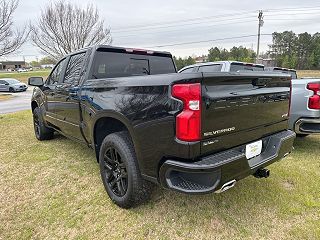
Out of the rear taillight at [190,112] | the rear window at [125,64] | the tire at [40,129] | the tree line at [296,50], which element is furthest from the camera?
the tree line at [296,50]

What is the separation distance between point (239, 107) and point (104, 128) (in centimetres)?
173

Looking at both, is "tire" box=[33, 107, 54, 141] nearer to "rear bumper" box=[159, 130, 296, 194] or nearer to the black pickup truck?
the black pickup truck

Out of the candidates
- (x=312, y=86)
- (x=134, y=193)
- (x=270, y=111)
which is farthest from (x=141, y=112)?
(x=312, y=86)

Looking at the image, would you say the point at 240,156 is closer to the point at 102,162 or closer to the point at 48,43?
the point at 102,162

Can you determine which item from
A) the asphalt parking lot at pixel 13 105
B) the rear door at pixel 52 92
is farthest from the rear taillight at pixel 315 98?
the asphalt parking lot at pixel 13 105

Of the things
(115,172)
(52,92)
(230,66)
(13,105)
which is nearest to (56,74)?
(52,92)

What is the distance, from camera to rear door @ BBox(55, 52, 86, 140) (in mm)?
3771

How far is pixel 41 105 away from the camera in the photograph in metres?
5.42

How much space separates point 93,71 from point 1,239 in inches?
84.7

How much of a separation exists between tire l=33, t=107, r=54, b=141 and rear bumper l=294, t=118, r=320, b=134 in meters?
4.87

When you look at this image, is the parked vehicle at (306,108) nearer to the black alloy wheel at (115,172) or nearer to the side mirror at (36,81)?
the black alloy wheel at (115,172)

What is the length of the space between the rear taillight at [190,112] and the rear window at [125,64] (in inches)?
71.2

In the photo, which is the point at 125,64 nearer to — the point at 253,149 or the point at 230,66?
the point at 253,149

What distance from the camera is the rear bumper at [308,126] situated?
168 inches
